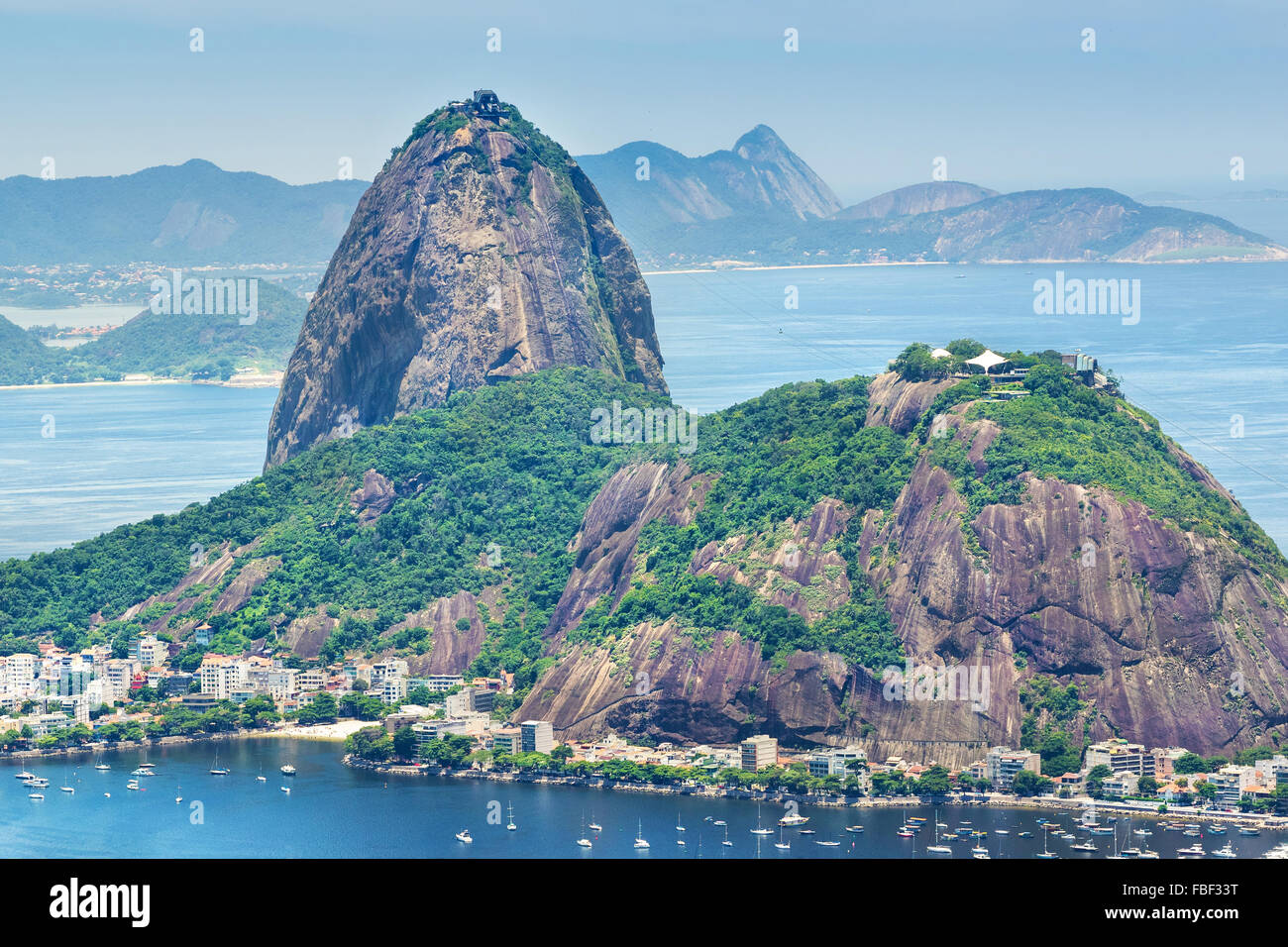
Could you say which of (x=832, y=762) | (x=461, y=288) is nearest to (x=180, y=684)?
(x=832, y=762)

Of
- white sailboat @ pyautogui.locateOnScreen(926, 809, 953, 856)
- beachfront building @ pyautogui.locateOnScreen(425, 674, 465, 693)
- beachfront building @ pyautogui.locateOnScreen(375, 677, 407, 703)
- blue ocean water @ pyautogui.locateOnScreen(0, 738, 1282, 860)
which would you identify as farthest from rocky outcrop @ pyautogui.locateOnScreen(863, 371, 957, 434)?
white sailboat @ pyautogui.locateOnScreen(926, 809, 953, 856)

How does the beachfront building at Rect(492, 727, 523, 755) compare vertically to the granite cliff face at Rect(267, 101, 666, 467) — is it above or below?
below

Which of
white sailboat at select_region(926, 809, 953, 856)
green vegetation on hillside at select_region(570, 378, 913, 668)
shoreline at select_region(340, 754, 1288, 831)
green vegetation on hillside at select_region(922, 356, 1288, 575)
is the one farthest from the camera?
green vegetation on hillside at select_region(922, 356, 1288, 575)

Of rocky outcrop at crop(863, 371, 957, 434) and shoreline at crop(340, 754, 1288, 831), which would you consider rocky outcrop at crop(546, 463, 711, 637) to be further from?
shoreline at crop(340, 754, 1288, 831)

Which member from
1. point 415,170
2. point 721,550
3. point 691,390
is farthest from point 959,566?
point 691,390

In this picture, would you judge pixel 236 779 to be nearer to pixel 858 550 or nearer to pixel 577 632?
pixel 577 632

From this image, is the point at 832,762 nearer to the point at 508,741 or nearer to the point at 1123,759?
the point at 1123,759

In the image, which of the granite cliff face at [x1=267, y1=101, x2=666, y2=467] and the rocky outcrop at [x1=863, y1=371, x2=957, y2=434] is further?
the granite cliff face at [x1=267, y1=101, x2=666, y2=467]
